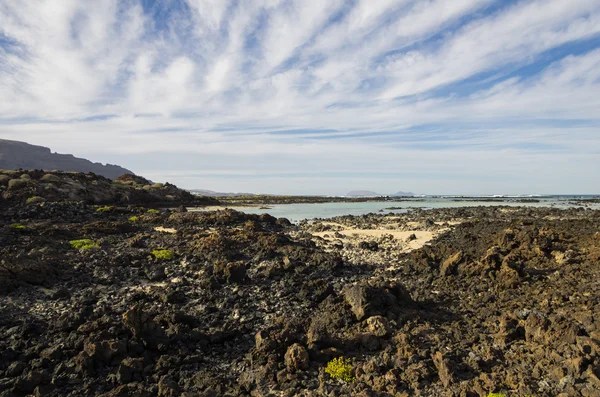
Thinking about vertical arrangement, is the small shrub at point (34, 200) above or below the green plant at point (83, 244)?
above

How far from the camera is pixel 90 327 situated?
10.0m

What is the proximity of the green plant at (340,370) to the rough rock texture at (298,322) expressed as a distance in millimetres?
182

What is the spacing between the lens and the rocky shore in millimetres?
7938

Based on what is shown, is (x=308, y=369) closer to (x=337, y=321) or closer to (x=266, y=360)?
(x=266, y=360)

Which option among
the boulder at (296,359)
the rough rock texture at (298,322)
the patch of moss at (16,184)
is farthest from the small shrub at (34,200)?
the boulder at (296,359)

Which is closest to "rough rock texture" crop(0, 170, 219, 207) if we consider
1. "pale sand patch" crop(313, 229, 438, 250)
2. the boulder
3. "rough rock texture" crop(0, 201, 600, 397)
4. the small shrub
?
the small shrub

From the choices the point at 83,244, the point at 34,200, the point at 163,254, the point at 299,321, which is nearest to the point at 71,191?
the point at 34,200

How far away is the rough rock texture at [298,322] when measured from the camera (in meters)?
7.93

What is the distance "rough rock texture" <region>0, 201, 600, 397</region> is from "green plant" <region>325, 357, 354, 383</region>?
18 cm

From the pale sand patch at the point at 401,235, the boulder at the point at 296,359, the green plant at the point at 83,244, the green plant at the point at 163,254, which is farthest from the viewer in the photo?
the pale sand patch at the point at 401,235

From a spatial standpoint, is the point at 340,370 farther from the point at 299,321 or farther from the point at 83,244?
the point at 83,244

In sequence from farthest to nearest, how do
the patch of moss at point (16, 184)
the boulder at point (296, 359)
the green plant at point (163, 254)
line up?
the patch of moss at point (16, 184)
the green plant at point (163, 254)
the boulder at point (296, 359)

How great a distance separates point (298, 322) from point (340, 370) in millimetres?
2676

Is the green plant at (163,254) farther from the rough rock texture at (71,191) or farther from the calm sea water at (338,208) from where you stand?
the rough rock texture at (71,191)
